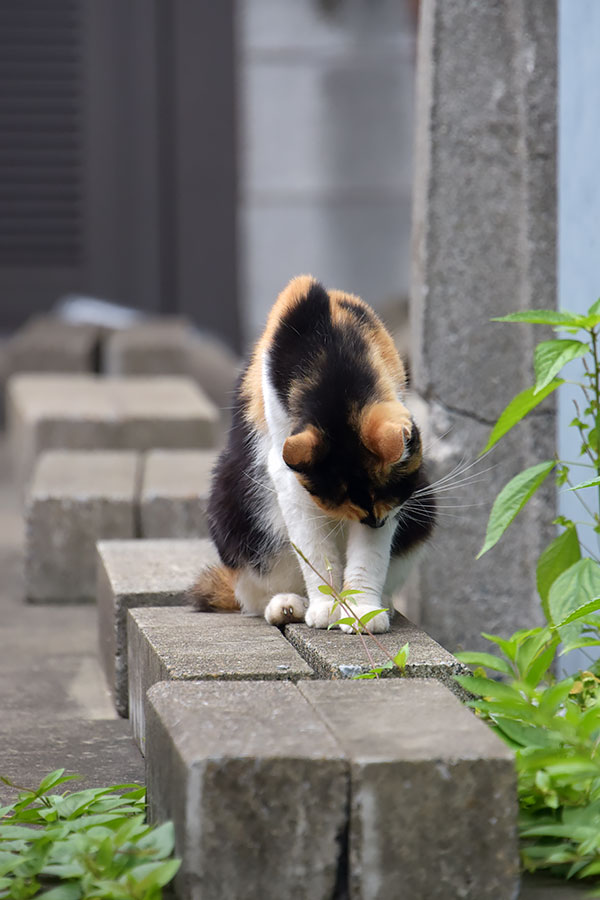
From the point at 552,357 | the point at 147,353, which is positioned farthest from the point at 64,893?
the point at 147,353

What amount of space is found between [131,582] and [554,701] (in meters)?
1.18

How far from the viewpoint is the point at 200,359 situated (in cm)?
727

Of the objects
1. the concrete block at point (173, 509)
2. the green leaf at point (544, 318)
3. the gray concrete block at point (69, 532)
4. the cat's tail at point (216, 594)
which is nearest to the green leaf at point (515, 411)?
the green leaf at point (544, 318)

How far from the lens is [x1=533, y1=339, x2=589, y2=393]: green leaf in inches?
93.0

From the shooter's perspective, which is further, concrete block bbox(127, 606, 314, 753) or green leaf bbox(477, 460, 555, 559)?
green leaf bbox(477, 460, 555, 559)

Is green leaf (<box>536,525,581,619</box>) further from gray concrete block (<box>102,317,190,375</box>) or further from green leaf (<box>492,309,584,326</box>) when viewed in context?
gray concrete block (<box>102,317,190,375</box>)

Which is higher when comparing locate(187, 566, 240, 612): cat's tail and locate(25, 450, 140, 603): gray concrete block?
locate(187, 566, 240, 612): cat's tail

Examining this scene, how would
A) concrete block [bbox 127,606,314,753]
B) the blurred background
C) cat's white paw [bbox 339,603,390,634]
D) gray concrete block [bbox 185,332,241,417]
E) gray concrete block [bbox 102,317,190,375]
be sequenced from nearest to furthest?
concrete block [bbox 127,606,314,753] → cat's white paw [bbox 339,603,390,634] → gray concrete block [bbox 102,317,190,375] → gray concrete block [bbox 185,332,241,417] → the blurred background

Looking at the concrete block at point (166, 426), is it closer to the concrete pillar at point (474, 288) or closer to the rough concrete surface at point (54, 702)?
the rough concrete surface at point (54, 702)

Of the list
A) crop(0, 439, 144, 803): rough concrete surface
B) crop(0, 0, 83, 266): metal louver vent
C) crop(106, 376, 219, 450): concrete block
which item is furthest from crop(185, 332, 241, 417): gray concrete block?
Answer: crop(0, 439, 144, 803): rough concrete surface

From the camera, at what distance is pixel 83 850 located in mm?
1795

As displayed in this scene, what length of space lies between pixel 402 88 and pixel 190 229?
62.4 inches

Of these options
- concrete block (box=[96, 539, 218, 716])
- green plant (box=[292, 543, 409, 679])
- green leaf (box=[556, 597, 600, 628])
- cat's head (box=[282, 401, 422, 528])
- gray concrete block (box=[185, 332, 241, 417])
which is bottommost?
gray concrete block (box=[185, 332, 241, 417])

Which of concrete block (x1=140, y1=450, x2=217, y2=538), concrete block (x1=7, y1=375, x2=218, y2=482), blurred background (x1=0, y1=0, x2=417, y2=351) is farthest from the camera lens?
blurred background (x1=0, y1=0, x2=417, y2=351)
